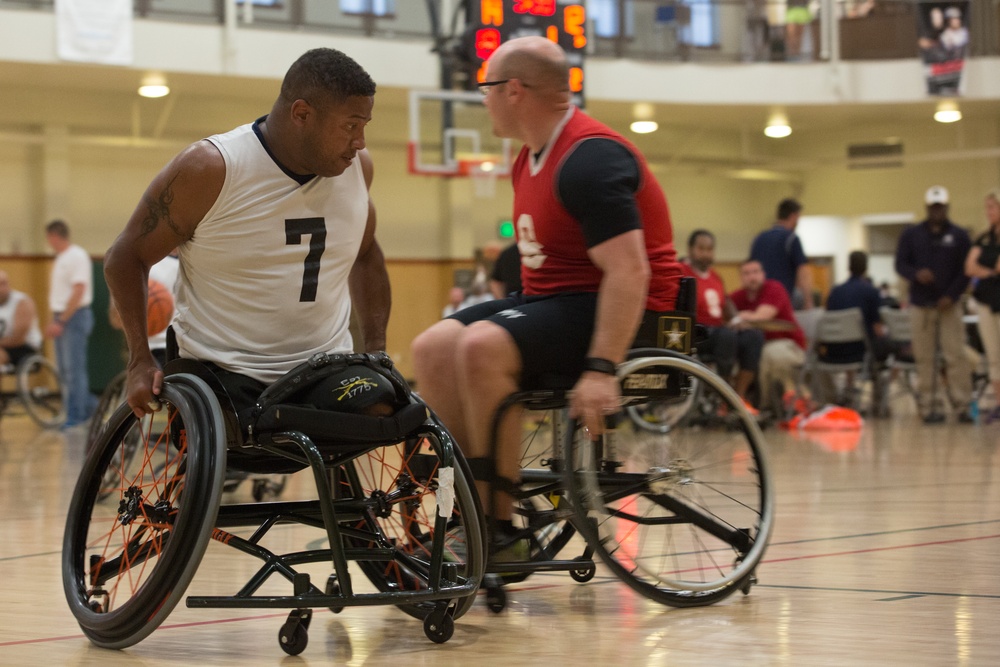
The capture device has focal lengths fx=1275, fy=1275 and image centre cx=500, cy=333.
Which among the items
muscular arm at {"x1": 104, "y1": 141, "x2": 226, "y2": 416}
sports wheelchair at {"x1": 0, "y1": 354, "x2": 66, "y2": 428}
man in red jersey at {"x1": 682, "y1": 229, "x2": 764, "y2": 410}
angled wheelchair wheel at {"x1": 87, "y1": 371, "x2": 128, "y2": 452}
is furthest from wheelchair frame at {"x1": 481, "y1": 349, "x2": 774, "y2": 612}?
sports wheelchair at {"x1": 0, "y1": 354, "x2": 66, "y2": 428}

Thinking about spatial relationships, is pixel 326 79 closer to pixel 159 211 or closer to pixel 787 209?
pixel 159 211

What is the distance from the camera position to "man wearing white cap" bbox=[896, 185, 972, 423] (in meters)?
9.09

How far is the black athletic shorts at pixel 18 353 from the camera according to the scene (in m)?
10.3

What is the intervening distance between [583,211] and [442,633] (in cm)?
92

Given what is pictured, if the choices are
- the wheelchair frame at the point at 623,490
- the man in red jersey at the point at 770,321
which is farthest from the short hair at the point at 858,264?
the wheelchair frame at the point at 623,490

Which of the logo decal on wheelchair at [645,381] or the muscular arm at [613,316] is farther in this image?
the logo decal on wheelchair at [645,381]

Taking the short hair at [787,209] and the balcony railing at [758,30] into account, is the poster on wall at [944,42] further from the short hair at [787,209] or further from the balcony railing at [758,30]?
the short hair at [787,209]

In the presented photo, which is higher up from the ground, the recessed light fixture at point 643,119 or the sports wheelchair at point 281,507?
the recessed light fixture at point 643,119

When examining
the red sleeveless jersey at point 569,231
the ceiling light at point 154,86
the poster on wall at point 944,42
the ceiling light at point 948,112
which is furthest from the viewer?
the ceiling light at point 948,112

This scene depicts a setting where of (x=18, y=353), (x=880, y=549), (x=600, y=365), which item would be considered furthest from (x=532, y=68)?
(x=18, y=353)

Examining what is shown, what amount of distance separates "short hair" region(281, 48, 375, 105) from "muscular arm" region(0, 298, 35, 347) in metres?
8.26

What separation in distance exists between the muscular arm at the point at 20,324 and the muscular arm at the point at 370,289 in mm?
7931

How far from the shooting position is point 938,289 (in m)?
9.12

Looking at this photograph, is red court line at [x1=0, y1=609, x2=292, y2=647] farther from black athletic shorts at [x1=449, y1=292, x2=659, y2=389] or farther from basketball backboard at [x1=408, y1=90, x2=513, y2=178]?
basketball backboard at [x1=408, y1=90, x2=513, y2=178]
